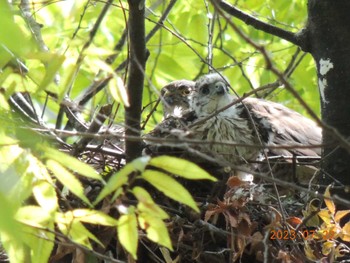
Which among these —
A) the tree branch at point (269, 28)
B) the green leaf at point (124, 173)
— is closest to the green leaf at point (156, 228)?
the green leaf at point (124, 173)

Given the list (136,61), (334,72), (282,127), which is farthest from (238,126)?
(136,61)

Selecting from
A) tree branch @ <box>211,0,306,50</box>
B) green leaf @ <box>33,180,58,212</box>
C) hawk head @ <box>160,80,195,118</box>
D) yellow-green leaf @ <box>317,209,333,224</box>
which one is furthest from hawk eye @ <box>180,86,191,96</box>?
green leaf @ <box>33,180,58,212</box>

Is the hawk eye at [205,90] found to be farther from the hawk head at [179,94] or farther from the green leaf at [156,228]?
the green leaf at [156,228]

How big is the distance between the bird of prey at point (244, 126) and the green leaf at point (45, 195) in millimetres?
2046

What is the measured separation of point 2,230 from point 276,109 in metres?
3.41

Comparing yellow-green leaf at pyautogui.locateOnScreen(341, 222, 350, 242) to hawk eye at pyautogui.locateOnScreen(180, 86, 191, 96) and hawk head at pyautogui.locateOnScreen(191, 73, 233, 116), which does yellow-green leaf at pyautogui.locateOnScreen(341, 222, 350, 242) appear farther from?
hawk eye at pyautogui.locateOnScreen(180, 86, 191, 96)

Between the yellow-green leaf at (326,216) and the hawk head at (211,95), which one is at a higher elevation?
the hawk head at (211,95)

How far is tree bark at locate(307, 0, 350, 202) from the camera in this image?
11.6 feet

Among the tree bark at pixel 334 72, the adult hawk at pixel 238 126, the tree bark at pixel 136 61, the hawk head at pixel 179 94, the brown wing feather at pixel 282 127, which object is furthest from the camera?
the hawk head at pixel 179 94

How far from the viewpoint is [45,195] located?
2379mm

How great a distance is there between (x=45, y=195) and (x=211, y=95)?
9.46 feet

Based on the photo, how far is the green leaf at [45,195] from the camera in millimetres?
2348

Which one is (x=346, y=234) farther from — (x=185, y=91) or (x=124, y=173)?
(x=185, y=91)

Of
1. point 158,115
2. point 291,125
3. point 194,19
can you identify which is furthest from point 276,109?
point 158,115
